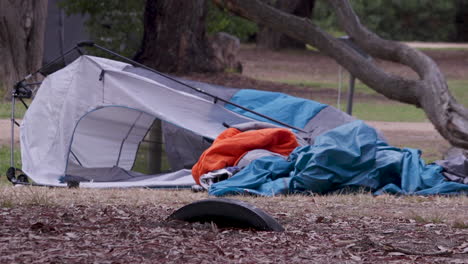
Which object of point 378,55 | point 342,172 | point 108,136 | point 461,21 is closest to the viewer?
point 342,172

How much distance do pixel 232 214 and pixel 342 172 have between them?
309 centimetres

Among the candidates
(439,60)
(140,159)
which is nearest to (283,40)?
(439,60)

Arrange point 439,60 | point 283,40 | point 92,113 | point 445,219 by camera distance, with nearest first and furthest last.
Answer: point 445,219, point 92,113, point 439,60, point 283,40

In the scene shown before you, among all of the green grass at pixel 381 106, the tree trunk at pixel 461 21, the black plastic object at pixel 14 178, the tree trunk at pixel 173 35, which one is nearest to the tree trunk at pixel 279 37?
the green grass at pixel 381 106

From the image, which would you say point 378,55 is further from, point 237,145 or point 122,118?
point 237,145

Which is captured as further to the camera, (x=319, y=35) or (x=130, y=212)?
(x=319, y=35)

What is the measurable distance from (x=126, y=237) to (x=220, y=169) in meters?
3.63

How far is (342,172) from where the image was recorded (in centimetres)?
771

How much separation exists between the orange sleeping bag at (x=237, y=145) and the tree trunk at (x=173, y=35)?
10.7m

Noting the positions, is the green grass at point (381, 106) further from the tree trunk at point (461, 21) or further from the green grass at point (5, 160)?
the tree trunk at point (461, 21)

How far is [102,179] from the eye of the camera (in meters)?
9.31

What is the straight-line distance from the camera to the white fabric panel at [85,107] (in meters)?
8.96

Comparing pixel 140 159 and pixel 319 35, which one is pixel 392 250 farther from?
pixel 319 35

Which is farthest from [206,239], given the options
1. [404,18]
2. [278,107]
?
[404,18]
